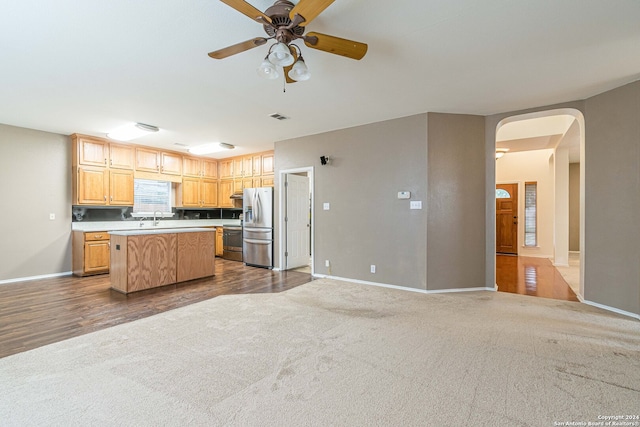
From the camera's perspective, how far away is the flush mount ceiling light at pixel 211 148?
6217 millimetres

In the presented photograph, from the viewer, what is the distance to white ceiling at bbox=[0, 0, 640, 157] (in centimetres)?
211

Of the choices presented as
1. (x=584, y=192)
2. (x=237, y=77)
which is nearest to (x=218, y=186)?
(x=237, y=77)

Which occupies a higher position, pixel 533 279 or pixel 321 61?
pixel 321 61

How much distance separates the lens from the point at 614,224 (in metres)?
3.51

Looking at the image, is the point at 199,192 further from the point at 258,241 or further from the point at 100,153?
the point at 258,241

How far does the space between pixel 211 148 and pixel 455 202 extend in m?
5.03

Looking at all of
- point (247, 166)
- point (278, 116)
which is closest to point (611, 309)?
point (278, 116)

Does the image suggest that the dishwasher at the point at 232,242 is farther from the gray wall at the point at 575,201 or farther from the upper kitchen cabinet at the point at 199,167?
the gray wall at the point at 575,201

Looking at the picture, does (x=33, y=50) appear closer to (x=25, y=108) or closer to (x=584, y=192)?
(x=25, y=108)

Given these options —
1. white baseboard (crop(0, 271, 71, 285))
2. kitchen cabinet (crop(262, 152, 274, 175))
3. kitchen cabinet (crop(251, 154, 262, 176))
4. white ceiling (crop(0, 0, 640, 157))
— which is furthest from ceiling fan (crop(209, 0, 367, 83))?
white baseboard (crop(0, 271, 71, 285))

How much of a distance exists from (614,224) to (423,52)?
3.17 meters

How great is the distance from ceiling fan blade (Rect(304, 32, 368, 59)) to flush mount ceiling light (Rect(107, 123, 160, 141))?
12.8ft

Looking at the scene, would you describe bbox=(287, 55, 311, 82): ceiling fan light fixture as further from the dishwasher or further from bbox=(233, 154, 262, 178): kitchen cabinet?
the dishwasher

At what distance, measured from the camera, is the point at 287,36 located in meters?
2.06
